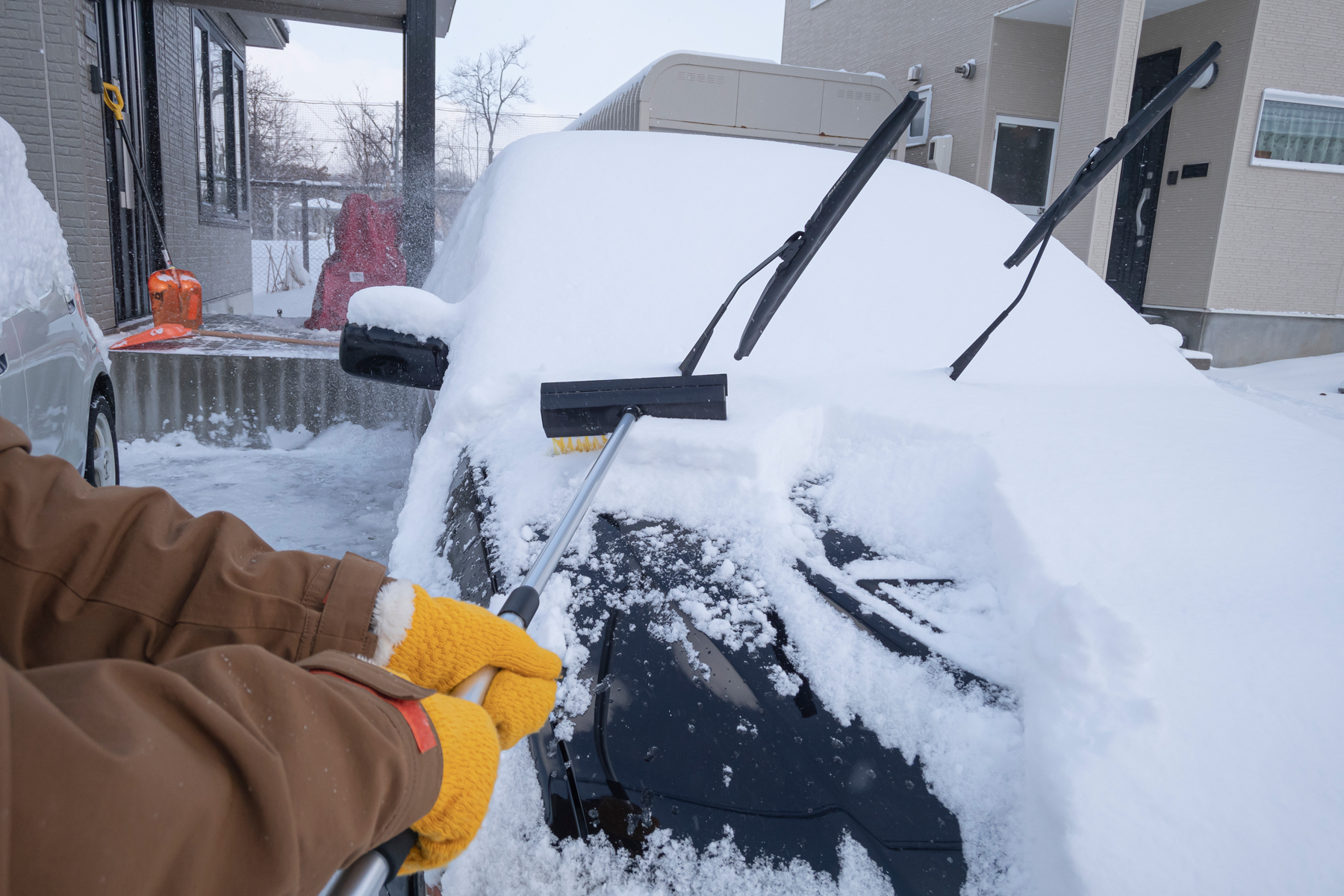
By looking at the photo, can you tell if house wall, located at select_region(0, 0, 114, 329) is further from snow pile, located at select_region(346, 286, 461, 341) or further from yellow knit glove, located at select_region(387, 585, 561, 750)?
yellow knit glove, located at select_region(387, 585, 561, 750)

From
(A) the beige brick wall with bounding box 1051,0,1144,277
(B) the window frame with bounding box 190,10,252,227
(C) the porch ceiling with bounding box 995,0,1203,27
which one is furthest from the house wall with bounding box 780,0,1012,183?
(B) the window frame with bounding box 190,10,252,227

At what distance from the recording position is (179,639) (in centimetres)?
96

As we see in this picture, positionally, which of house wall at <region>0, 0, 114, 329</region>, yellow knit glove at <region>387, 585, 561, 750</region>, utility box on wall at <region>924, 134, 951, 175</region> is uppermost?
utility box on wall at <region>924, 134, 951, 175</region>

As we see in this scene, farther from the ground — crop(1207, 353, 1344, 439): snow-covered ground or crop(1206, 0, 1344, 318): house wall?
crop(1206, 0, 1344, 318): house wall

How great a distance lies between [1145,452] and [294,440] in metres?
4.78

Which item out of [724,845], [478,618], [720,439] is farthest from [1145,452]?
[478,618]

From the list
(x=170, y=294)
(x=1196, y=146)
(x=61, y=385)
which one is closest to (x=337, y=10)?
(x=170, y=294)

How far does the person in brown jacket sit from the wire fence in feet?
51.0

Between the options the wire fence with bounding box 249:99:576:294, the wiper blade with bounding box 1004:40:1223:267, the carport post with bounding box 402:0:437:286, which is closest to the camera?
the wiper blade with bounding box 1004:40:1223:267

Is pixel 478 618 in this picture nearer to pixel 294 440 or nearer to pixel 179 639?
pixel 179 639

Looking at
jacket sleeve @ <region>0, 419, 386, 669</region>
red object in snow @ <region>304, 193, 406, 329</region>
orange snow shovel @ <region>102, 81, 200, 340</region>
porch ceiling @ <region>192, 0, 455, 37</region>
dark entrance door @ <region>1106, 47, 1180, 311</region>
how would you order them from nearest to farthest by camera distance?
1. jacket sleeve @ <region>0, 419, 386, 669</region>
2. orange snow shovel @ <region>102, 81, 200, 340</region>
3. porch ceiling @ <region>192, 0, 455, 37</region>
4. red object in snow @ <region>304, 193, 406, 329</region>
5. dark entrance door @ <region>1106, 47, 1180, 311</region>

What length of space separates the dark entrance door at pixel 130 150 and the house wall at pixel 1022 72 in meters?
8.99

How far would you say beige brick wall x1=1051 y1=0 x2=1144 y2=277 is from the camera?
7.61 meters

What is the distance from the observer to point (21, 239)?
8.02 feet
